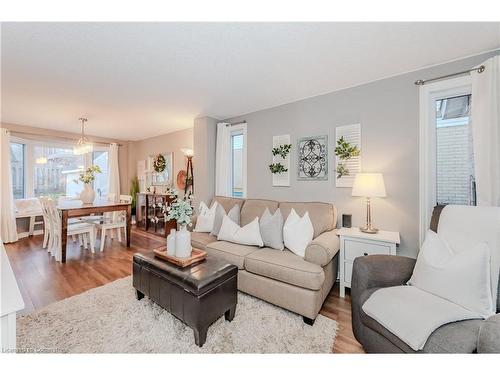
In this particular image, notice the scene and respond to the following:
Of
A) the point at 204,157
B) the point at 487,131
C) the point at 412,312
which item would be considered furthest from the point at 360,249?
the point at 204,157

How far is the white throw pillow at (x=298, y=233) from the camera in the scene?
7.15 feet

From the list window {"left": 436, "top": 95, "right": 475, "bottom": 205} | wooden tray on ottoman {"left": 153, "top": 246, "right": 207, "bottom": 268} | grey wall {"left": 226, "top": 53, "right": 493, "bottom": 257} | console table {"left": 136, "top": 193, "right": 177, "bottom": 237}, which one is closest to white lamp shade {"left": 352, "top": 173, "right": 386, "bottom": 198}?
grey wall {"left": 226, "top": 53, "right": 493, "bottom": 257}

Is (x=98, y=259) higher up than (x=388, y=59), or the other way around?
(x=388, y=59)

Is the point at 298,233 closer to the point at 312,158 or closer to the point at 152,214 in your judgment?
the point at 312,158

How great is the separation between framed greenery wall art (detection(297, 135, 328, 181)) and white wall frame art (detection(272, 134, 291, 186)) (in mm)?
171

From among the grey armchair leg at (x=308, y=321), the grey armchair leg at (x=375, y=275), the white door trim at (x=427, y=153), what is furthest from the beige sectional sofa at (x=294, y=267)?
the white door trim at (x=427, y=153)

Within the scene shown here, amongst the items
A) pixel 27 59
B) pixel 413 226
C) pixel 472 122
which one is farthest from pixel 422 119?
pixel 27 59

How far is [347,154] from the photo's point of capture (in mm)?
2547

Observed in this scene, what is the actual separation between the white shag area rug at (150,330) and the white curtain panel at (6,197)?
3230 millimetres

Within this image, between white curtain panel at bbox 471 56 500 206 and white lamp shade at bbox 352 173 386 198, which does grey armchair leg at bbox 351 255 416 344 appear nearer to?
white lamp shade at bbox 352 173 386 198

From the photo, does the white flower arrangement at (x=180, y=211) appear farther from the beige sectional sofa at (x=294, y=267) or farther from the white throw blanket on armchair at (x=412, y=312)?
the white throw blanket on armchair at (x=412, y=312)

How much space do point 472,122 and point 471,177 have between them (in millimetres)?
505
